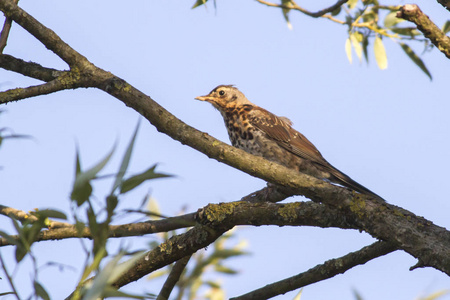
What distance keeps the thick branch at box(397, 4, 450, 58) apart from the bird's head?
392 centimetres

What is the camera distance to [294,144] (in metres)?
6.21

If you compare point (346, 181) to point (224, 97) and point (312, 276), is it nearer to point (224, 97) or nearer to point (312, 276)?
point (224, 97)

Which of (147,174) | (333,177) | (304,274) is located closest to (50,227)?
(304,274)

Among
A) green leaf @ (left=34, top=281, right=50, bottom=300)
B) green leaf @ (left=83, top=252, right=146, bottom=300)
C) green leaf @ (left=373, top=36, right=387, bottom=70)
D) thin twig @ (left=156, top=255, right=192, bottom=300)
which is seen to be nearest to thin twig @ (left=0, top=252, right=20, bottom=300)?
green leaf @ (left=34, top=281, right=50, bottom=300)

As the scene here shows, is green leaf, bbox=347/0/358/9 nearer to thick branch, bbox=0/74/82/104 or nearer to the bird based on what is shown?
the bird

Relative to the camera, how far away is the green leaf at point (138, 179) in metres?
1.80

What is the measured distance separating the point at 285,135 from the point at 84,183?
15.3 ft

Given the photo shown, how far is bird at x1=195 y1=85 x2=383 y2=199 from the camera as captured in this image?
5992 millimetres

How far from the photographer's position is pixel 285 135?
247 inches

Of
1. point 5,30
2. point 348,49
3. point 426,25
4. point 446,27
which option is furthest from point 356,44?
point 5,30

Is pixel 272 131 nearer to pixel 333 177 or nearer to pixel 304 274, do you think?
pixel 333 177

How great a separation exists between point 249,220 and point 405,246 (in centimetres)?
84

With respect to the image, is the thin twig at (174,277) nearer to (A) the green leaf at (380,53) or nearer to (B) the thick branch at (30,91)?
(B) the thick branch at (30,91)

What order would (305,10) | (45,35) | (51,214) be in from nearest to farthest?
1. (51,214)
2. (45,35)
3. (305,10)
